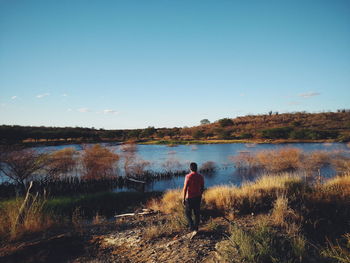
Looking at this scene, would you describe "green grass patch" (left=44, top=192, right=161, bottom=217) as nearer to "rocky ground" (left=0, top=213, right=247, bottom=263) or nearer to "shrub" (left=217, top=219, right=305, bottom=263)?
"rocky ground" (left=0, top=213, right=247, bottom=263)

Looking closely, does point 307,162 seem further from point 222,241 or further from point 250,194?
point 222,241

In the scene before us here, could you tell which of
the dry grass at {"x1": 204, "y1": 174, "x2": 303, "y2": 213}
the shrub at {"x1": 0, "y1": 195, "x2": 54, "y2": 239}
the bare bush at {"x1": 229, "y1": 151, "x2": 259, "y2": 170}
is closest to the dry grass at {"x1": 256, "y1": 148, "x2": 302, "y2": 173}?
the bare bush at {"x1": 229, "y1": 151, "x2": 259, "y2": 170}

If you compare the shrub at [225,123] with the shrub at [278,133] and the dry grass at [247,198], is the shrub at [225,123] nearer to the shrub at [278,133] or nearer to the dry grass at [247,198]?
the shrub at [278,133]

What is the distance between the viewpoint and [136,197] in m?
19.3

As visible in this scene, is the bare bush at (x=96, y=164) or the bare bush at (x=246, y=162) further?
the bare bush at (x=246, y=162)

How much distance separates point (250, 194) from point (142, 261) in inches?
256

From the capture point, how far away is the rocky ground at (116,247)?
5891 mm

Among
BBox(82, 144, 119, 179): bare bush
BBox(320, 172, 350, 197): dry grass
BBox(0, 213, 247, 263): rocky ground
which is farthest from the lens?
BBox(82, 144, 119, 179): bare bush

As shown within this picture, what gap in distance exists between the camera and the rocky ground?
5.89m

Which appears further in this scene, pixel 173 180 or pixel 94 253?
pixel 173 180

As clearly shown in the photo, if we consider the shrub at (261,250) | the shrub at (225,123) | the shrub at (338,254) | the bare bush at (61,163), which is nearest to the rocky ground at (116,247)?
the shrub at (261,250)

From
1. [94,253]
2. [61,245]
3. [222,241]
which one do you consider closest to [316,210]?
[222,241]

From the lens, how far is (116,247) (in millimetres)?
7211

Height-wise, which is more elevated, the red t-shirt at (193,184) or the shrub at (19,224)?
the red t-shirt at (193,184)
